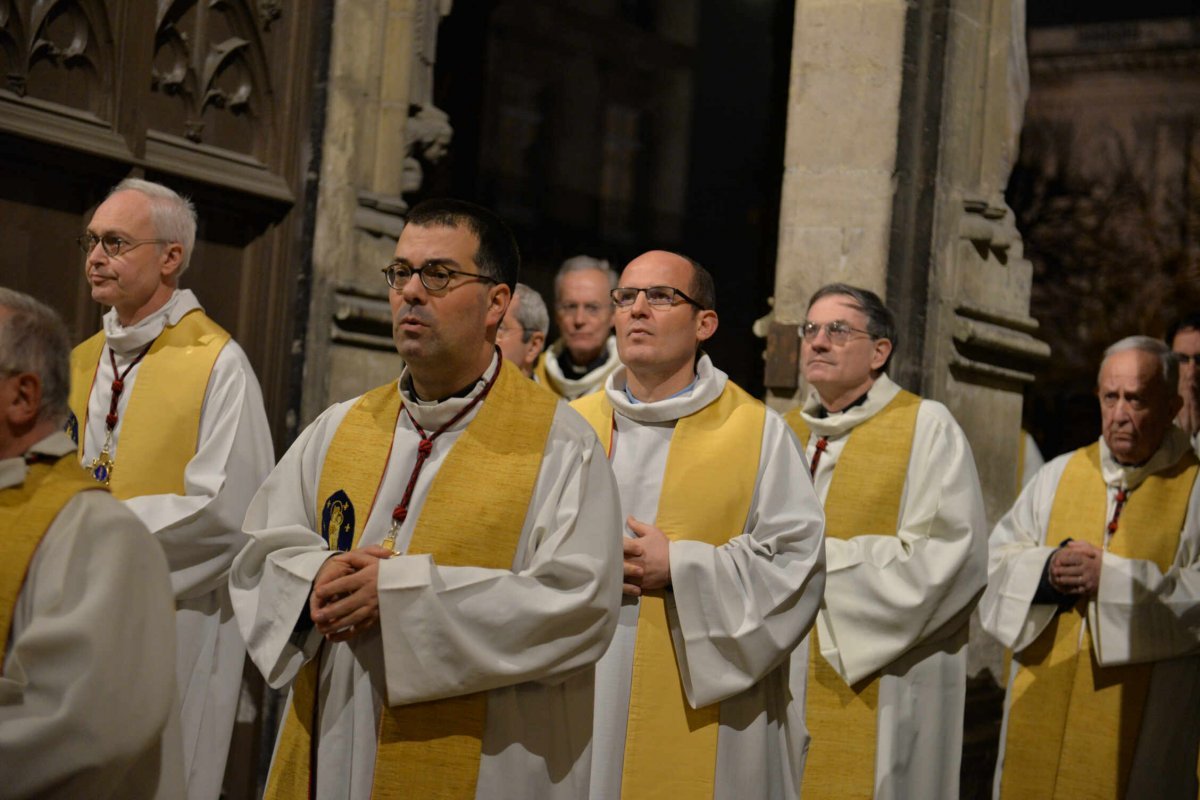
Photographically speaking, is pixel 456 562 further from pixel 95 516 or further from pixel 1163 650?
pixel 1163 650

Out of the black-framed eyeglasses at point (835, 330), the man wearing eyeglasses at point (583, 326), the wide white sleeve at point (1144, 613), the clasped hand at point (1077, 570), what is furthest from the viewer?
the man wearing eyeglasses at point (583, 326)

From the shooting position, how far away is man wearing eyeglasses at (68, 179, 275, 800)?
457cm

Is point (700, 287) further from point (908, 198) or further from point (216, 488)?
point (908, 198)

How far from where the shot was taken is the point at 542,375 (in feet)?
23.9

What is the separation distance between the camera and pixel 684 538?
4363mm

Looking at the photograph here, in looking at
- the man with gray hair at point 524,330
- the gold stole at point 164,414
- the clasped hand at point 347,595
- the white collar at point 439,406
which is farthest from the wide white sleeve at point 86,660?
→ the man with gray hair at point 524,330

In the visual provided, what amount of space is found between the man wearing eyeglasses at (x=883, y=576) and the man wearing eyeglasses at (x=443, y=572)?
1913 mm

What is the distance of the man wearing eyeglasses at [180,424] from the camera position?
457 centimetres

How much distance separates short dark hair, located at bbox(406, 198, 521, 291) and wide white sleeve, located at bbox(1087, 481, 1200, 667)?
10.1 feet

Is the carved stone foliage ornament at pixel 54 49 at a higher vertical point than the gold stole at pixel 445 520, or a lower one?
higher

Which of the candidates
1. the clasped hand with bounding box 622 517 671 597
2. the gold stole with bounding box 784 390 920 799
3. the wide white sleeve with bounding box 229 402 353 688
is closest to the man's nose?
the wide white sleeve with bounding box 229 402 353 688

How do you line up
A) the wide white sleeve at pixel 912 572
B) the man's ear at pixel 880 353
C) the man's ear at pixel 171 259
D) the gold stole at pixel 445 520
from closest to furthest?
the gold stole at pixel 445 520, the man's ear at pixel 171 259, the wide white sleeve at pixel 912 572, the man's ear at pixel 880 353

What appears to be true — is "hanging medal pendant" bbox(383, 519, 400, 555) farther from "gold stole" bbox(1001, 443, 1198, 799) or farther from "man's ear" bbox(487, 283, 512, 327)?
"gold stole" bbox(1001, 443, 1198, 799)

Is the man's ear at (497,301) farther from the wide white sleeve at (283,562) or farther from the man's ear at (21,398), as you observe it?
the man's ear at (21,398)
